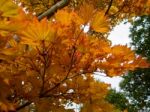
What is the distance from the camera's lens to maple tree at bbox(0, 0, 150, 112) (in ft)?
5.08

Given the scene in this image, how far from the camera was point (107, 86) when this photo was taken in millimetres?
2004

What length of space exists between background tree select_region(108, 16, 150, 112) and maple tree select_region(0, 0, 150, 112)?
1187cm

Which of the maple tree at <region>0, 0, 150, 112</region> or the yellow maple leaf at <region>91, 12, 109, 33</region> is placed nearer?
the maple tree at <region>0, 0, 150, 112</region>

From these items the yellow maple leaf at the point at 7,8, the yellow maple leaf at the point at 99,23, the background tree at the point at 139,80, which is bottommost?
the yellow maple leaf at the point at 7,8

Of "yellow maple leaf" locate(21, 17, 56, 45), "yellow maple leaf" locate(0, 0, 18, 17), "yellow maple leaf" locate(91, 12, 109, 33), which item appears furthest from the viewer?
"yellow maple leaf" locate(91, 12, 109, 33)

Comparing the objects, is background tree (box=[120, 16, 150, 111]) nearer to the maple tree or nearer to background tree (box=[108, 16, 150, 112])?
background tree (box=[108, 16, 150, 112])

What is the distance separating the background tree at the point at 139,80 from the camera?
45.8ft

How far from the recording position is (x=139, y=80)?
1441 centimetres

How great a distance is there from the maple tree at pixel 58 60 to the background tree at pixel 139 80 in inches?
467

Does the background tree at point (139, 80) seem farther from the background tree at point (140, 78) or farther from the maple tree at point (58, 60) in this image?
the maple tree at point (58, 60)

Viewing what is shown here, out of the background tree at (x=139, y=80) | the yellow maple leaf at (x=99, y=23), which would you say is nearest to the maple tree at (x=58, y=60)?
the yellow maple leaf at (x=99, y=23)

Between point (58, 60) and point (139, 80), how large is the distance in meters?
12.9

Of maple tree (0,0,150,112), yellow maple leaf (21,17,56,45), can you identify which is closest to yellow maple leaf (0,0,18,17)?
maple tree (0,0,150,112)

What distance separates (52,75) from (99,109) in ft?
1.15
